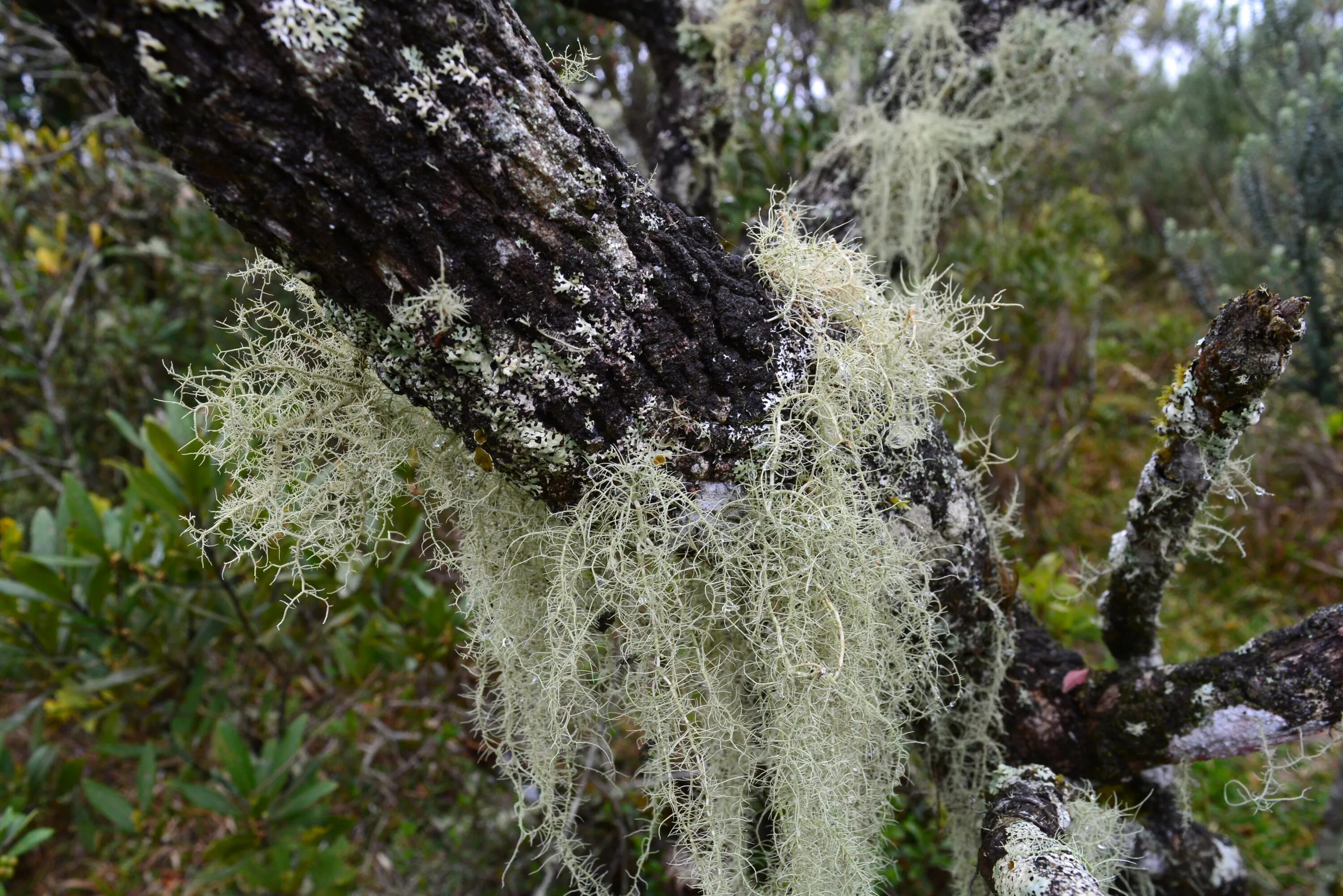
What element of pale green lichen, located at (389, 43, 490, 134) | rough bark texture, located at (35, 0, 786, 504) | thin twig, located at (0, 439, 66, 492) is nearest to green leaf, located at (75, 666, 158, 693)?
thin twig, located at (0, 439, 66, 492)

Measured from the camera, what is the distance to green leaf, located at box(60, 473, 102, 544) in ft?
5.90

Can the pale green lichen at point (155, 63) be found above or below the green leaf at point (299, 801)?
above

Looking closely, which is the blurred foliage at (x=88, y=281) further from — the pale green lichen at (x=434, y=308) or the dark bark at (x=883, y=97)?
the pale green lichen at (x=434, y=308)

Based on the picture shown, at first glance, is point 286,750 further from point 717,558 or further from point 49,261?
point 49,261

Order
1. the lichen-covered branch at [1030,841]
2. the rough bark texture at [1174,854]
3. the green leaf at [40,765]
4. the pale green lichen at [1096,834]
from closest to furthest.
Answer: the lichen-covered branch at [1030,841], the pale green lichen at [1096,834], the rough bark texture at [1174,854], the green leaf at [40,765]

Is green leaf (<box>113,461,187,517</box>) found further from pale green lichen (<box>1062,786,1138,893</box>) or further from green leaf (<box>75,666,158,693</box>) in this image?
pale green lichen (<box>1062,786,1138,893</box>)

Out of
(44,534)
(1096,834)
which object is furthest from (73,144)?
(1096,834)

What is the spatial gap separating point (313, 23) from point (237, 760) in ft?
5.79

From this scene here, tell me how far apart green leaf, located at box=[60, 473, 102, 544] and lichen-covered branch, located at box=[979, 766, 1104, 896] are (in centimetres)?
194

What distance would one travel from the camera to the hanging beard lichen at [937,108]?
172cm

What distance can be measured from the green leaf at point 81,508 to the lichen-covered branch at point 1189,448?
2128mm

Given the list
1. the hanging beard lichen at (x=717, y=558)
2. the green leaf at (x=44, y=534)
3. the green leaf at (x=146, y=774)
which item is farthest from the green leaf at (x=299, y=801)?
the hanging beard lichen at (x=717, y=558)

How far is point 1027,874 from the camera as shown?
0.85 meters

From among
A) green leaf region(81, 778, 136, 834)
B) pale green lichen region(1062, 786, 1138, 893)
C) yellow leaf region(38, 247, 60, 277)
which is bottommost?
green leaf region(81, 778, 136, 834)
